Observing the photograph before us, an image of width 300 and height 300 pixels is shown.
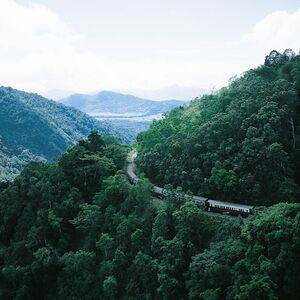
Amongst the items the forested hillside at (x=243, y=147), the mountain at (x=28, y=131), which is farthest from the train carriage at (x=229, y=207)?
the mountain at (x=28, y=131)

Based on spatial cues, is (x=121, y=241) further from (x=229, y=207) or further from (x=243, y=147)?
(x=243, y=147)

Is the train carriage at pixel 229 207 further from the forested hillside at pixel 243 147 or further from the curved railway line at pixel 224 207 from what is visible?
the forested hillside at pixel 243 147

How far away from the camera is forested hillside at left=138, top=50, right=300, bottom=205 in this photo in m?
28.8

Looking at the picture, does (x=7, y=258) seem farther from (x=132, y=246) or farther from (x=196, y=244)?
(x=196, y=244)

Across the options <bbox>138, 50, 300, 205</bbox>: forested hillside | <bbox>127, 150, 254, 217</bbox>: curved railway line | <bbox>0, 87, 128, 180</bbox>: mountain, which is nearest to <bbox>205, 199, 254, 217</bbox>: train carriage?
<bbox>127, 150, 254, 217</bbox>: curved railway line

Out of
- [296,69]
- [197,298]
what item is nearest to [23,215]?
[197,298]

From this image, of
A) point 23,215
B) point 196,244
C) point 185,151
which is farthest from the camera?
point 23,215

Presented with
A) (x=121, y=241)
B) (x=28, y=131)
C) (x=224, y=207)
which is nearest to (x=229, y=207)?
(x=224, y=207)

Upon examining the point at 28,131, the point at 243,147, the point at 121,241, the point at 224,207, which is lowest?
the point at 121,241

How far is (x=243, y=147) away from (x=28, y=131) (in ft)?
301

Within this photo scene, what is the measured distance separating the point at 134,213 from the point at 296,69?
60.0 ft

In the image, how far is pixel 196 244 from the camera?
26.6m

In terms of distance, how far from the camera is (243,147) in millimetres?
30547

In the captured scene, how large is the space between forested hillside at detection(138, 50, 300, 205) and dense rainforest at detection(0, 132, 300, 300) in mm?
2905
